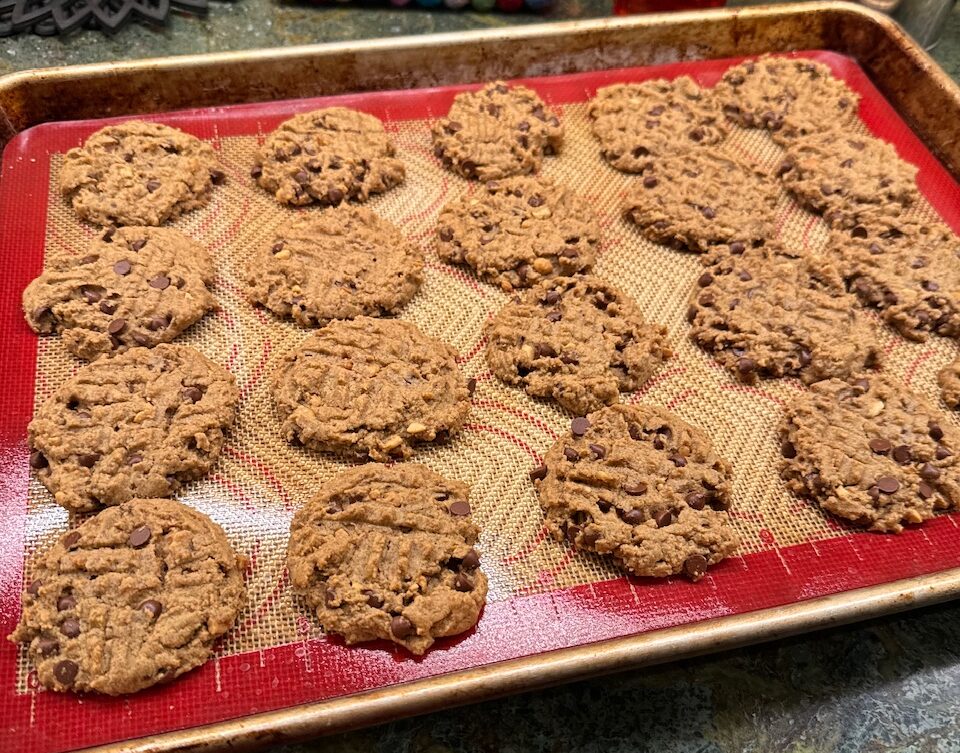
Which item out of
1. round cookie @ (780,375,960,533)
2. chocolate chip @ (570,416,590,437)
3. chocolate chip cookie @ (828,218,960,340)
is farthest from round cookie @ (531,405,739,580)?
chocolate chip cookie @ (828,218,960,340)

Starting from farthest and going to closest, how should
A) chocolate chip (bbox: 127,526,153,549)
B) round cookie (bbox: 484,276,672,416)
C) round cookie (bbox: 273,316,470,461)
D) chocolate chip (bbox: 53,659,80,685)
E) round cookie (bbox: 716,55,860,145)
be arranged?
1. round cookie (bbox: 716,55,860,145)
2. round cookie (bbox: 484,276,672,416)
3. round cookie (bbox: 273,316,470,461)
4. chocolate chip (bbox: 127,526,153,549)
5. chocolate chip (bbox: 53,659,80,685)

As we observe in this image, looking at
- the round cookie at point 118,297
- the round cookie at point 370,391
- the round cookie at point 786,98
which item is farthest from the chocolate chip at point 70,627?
the round cookie at point 786,98

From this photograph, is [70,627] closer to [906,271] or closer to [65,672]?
[65,672]

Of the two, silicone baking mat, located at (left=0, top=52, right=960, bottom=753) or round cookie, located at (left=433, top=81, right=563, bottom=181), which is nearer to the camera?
silicone baking mat, located at (left=0, top=52, right=960, bottom=753)

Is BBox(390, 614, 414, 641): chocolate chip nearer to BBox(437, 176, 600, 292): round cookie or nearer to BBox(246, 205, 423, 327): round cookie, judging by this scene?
BBox(246, 205, 423, 327): round cookie

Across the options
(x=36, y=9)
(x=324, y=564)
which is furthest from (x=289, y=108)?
(x=324, y=564)

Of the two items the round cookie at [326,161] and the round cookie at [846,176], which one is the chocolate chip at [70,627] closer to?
the round cookie at [326,161]

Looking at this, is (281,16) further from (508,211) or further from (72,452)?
(72,452)

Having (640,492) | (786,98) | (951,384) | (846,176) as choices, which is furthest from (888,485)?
(786,98)
